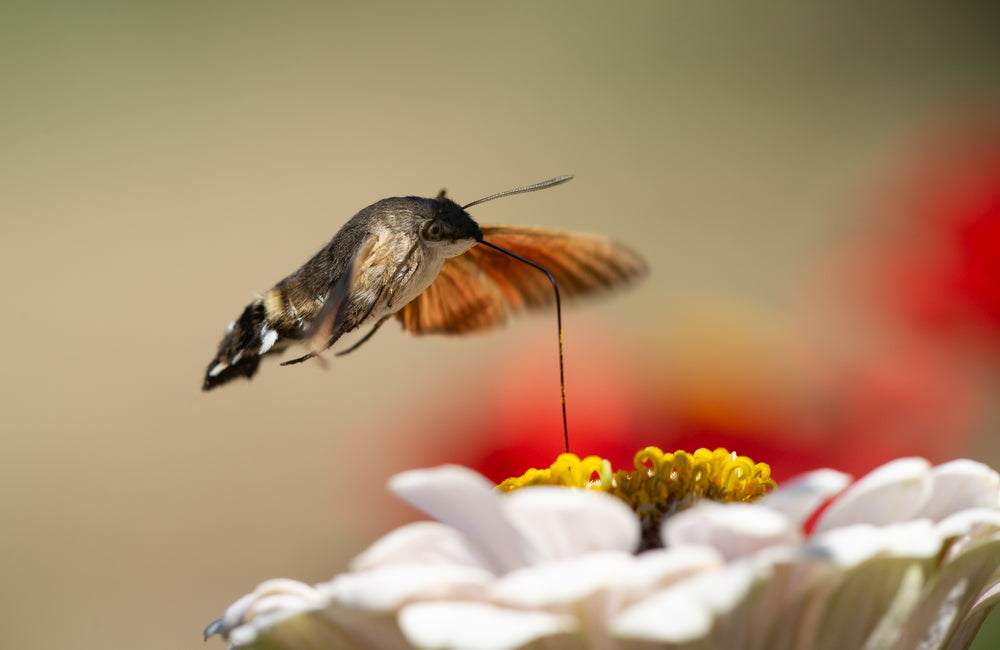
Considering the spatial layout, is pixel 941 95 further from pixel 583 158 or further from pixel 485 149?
pixel 485 149

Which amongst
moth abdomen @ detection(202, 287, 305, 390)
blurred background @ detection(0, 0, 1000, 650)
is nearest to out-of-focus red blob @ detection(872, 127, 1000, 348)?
blurred background @ detection(0, 0, 1000, 650)

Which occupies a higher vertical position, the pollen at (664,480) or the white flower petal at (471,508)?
the white flower petal at (471,508)

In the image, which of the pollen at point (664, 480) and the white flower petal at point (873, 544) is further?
the pollen at point (664, 480)

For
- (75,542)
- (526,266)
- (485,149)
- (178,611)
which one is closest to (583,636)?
Result: (526,266)

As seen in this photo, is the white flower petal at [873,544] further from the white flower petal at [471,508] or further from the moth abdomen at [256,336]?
the moth abdomen at [256,336]

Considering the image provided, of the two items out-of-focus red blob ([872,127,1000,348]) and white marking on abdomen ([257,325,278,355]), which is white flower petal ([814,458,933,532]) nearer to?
white marking on abdomen ([257,325,278,355])

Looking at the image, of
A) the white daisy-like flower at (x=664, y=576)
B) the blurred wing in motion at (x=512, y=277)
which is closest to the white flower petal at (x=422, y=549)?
the white daisy-like flower at (x=664, y=576)

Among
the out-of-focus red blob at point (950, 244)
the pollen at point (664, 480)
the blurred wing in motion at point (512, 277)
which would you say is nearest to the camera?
the pollen at point (664, 480)
